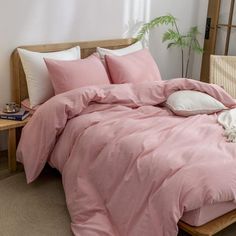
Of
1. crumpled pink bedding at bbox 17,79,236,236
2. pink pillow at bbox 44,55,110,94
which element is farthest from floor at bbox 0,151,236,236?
pink pillow at bbox 44,55,110,94

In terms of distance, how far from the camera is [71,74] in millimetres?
2678

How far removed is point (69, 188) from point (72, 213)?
153 mm

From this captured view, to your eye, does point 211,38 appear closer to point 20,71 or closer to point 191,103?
point 191,103

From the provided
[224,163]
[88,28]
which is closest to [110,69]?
[88,28]

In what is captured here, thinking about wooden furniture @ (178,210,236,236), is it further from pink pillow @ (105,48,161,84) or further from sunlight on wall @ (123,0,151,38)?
sunlight on wall @ (123,0,151,38)

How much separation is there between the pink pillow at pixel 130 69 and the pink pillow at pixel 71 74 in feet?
0.54

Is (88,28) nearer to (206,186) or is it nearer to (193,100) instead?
(193,100)

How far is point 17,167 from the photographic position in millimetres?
2719

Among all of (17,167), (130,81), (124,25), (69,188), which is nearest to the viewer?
(69,188)

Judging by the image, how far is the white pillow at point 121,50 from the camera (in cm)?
309

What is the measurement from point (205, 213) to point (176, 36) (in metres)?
2.36

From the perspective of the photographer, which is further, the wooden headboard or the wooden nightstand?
the wooden headboard

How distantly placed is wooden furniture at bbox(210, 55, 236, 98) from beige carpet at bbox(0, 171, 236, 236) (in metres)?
1.59

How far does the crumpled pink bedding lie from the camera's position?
5.39ft
